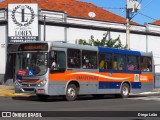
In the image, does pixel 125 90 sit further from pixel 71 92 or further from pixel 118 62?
pixel 71 92

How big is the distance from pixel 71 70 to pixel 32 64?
211 centimetres

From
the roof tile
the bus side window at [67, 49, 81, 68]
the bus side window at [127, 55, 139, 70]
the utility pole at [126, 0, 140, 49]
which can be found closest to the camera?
the bus side window at [67, 49, 81, 68]

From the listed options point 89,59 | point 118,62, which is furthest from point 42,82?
point 118,62

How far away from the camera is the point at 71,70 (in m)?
22.2

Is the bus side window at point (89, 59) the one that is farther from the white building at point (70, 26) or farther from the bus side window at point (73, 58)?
the white building at point (70, 26)

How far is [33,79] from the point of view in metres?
21.4

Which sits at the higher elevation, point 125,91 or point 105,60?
point 105,60

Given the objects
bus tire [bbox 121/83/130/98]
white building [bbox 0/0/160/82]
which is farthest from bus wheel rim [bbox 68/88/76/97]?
white building [bbox 0/0/160/82]

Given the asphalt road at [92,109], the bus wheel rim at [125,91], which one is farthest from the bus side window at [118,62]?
the asphalt road at [92,109]

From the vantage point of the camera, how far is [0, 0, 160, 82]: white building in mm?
37594

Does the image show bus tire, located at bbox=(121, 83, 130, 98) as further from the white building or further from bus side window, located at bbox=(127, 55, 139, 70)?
the white building

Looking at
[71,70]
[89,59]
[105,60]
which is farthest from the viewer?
[105,60]

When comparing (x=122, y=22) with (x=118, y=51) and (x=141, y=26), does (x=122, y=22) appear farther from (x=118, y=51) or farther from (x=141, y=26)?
(x=118, y=51)

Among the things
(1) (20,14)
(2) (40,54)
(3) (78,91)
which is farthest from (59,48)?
(1) (20,14)
